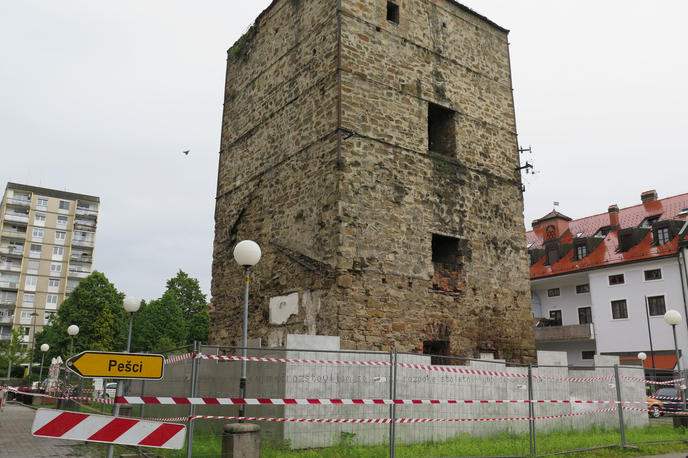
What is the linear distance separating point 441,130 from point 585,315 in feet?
81.7

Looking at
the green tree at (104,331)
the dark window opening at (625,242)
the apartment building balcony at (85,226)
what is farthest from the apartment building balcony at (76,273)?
the dark window opening at (625,242)

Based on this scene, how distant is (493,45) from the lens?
15.4 m

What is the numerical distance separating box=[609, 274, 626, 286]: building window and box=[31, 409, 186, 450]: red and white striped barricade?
1289 inches

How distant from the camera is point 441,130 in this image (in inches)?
557

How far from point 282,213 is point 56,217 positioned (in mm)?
67771

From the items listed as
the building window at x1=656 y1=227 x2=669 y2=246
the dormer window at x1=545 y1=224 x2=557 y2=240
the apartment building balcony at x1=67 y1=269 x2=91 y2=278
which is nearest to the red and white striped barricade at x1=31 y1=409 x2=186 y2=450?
the building window at x1=656 y1=227 x2=669 y2=246

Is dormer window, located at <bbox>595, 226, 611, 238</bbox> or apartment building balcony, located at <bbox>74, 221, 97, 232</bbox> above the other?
apartment building balcony, located at <bbox>74, 221, 97, 232</bbox>

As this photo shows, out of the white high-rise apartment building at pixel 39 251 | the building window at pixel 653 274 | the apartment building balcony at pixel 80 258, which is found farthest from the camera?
the apartment building balcony at pixel 80 258

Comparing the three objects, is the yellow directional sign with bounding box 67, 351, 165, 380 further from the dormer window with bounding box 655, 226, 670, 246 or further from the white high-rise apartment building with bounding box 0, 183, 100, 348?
the white high-rise apartment building with bounding box 0, 183, 100, 348

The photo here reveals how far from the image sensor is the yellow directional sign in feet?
13.0

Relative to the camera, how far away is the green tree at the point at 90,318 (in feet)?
127

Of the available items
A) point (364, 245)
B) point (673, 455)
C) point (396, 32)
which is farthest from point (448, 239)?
point (673, 455)

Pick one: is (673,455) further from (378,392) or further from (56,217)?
(56,217)

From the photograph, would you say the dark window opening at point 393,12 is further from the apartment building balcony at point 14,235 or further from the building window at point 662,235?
the apartment building balcony at point 14,235
